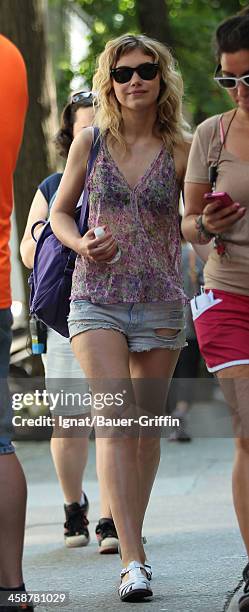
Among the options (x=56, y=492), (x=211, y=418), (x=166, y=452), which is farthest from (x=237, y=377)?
(x=211, y=418)

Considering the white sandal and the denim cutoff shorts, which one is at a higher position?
the denim cutoff shorts

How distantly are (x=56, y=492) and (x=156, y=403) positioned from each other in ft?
12.6

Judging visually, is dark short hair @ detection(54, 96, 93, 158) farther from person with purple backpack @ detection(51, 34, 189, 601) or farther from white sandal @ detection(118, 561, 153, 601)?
white sandal @ detection(118, 561, 153, 601)

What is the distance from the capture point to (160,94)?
5.63 m

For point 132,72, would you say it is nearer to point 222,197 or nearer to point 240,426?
point 222,197

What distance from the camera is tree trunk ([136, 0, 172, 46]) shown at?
18.5m

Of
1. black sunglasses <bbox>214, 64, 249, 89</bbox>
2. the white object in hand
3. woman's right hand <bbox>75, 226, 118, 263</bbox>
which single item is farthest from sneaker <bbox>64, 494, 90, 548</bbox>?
black sunglasses <bbox>214, 64, 249, 89</bbox>

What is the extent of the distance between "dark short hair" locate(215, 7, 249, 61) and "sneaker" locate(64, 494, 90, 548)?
9.01 feet

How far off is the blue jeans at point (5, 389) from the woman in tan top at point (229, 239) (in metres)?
0.72

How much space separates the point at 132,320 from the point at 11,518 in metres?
1.07

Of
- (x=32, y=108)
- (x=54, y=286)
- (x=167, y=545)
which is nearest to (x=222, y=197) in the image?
(x=54, y=286)

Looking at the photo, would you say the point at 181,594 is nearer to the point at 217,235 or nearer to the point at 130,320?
the point at 130,320

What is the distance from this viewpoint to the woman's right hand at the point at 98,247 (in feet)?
17.0

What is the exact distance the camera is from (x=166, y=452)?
11086 millimetres
